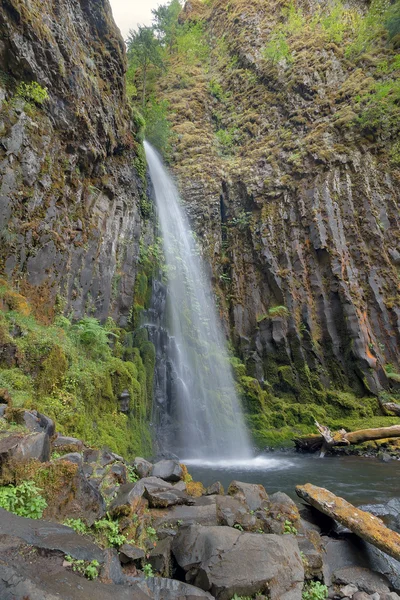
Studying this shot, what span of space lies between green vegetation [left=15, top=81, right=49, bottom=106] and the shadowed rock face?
173 millimetres

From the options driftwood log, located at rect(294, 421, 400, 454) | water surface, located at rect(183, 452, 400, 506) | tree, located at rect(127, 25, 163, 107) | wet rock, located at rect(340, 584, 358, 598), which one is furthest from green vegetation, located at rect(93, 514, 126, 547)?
tree, located at rect(127, 25, 163, 107)

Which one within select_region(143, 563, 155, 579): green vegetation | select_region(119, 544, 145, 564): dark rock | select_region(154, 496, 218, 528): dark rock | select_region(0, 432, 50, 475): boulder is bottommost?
select_region(143, 563, 155, 579): green vegetation

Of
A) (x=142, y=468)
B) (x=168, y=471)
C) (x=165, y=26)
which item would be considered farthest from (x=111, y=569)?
(x=165, y=26)

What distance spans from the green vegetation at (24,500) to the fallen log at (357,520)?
13.6 feet

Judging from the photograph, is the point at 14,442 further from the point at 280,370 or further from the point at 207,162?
the point at 207,162

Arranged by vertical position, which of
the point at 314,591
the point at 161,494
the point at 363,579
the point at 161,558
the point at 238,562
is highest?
the point at 161,494

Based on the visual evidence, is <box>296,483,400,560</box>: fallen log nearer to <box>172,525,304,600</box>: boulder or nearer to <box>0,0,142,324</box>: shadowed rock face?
<box>172,525,304,600</box>: boulder

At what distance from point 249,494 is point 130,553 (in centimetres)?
254

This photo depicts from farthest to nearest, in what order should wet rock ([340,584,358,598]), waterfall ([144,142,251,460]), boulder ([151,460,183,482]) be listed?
waterfall ([144,142,251,460]), boulder ([151,460,183,482]), wet rock ([340,584,358,598])

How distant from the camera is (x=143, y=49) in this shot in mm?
26219

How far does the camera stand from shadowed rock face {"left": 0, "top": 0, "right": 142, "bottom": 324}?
31.2 ft

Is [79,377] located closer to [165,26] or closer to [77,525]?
[77,525]

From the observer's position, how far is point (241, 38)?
93.7 feet

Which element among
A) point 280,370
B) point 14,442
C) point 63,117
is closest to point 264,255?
point 280,370
